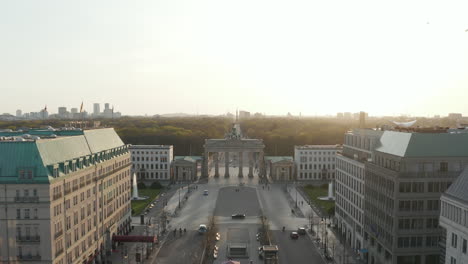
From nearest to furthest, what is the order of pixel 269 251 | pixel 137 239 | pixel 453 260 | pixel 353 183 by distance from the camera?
pixel 453 260 < pixel 269 251 < pixel 137 239 < pixel 353 183

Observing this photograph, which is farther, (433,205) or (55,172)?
(433,205)

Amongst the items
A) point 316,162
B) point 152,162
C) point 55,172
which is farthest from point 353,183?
point 152,162

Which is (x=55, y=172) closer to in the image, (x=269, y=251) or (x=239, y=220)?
(x=269, y=251)

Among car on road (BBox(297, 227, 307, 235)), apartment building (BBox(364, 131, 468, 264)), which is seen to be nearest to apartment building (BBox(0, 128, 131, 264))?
car on road (BBox(297, 227, 307, 235))

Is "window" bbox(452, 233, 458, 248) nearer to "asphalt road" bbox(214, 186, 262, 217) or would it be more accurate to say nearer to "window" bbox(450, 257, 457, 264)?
"window" bbox(450, 257, 457, 264)

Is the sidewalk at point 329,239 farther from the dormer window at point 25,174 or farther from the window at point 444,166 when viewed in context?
the dormer window at point 25,174

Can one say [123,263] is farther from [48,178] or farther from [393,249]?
[393,249]

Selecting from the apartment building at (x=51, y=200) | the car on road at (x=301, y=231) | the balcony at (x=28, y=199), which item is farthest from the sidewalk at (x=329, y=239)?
the balcony at (x=28, y=199)
